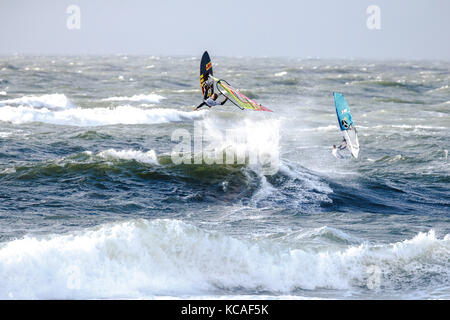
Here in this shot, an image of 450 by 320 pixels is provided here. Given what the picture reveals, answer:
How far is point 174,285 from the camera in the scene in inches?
321

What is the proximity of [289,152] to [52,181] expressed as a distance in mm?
8383

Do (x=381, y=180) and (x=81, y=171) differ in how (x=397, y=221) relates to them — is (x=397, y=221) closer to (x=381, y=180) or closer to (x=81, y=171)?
(x=381, y=180)

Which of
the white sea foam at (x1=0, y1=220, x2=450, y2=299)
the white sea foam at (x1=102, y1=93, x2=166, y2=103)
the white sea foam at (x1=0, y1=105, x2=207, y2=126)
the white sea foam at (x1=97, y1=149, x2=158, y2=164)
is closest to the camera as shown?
the white sea foam at (x1=0, y1=220, x2=450, y2=299)

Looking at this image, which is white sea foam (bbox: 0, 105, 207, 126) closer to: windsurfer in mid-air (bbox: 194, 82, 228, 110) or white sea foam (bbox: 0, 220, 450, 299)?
windsurfer in mid-air (bbox: 194, 82, 228, 110)

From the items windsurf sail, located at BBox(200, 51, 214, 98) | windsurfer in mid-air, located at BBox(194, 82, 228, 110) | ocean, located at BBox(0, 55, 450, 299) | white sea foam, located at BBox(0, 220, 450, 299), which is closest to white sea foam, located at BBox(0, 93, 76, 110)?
ocean, located at BBox(0, 55, 450, 299)

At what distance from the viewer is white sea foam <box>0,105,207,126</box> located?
78.9ft

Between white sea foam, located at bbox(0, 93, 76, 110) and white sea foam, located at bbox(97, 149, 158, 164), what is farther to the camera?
white sea foam, located at bbox(0, 93, 76, 110)

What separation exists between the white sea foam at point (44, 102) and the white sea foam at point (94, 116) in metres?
1.69

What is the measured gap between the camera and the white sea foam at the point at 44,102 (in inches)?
1118

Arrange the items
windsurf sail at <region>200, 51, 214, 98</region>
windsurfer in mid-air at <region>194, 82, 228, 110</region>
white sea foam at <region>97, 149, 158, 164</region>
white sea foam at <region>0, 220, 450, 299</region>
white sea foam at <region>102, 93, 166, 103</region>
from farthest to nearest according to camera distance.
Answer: white sea foam at <region>102, 93, 166, 103</region> → white sea foam at <region>97, 149, 158, 164</region> → windsurf sail at <region>200, 51, 214, 98</region> → windsurfer in mid-air at <region>194, 82, 228, 110</region> → white sea foam at <region>0, 220, 450, 299</region>

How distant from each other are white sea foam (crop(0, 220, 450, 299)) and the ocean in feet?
0.07

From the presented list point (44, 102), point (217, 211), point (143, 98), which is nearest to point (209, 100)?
point (217, 211)

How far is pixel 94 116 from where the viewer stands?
84.1 ft

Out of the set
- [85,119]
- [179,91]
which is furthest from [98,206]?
[179,91]
